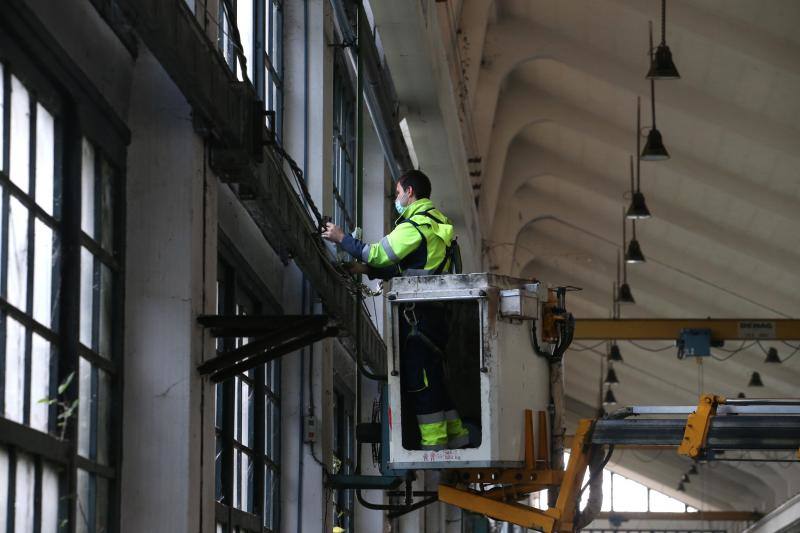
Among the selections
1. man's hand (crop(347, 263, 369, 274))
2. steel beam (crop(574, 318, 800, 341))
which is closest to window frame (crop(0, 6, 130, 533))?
man's hand (crop(347, 263, 369, 274))

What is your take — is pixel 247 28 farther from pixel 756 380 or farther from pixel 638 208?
pixel 756 380

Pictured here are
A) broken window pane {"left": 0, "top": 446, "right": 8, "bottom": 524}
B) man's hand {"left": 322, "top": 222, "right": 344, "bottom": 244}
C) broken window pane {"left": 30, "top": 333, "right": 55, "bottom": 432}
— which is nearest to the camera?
broken window pane {"left": 0, "top": 446, "right": 8, "bottom": 524}

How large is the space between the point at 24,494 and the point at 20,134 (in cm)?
140

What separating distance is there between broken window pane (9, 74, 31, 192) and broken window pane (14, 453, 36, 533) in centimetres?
107

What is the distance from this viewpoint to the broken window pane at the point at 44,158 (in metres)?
5.94

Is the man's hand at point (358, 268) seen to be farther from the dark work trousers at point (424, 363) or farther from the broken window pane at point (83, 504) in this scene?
the broken window pane at point (83, 504)

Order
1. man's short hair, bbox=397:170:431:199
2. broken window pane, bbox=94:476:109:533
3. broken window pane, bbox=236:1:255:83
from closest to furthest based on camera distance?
broken window pane, bbox=94:476:109:533 → man's short hair, bbox=397:170:431:199 → broken window pane, bbox=236:1:255:83

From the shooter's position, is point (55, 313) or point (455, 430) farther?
point (455, 430)

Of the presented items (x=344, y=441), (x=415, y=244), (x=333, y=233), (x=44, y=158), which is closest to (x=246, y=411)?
(x=333, y=233)

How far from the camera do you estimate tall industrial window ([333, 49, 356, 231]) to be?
1438 centimetres

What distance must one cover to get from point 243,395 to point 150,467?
2.94 metres

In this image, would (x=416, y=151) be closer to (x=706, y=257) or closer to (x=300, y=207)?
(x=300, y=207)

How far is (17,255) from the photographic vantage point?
5.63 m

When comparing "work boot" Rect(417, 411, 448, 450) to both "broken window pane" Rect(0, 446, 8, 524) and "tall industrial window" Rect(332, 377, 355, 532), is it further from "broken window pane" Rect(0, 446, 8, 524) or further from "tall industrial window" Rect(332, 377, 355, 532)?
"tall industrial window" Rect(332, 377, 355, 532)
